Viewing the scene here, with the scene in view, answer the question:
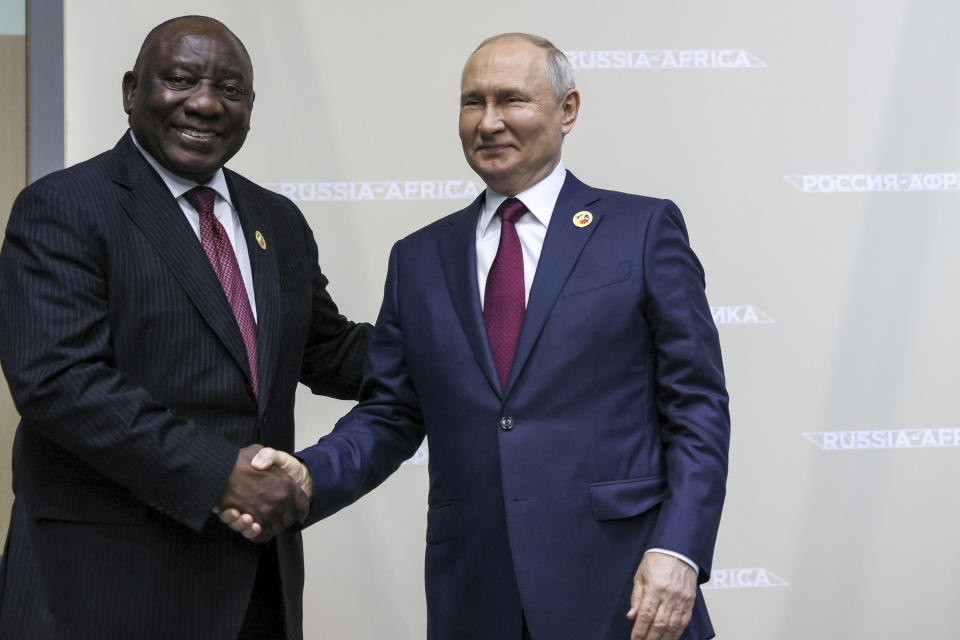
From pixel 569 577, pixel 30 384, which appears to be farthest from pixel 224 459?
pixel 569 577

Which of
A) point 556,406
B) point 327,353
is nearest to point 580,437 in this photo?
point 556,406

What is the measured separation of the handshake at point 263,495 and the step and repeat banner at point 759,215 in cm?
125

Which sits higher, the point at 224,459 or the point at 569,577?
the point at 224,459

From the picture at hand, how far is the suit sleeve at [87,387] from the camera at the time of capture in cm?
184

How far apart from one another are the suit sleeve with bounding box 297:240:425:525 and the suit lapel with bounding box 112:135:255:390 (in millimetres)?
286

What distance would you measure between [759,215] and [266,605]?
195 cm

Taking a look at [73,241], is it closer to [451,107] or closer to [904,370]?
[451,107]

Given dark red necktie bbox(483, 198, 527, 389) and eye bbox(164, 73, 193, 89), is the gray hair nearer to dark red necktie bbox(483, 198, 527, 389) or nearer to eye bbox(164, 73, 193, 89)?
dark red necktie bbox(483, 198, 527, 389)

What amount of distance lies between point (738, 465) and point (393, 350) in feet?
5.02

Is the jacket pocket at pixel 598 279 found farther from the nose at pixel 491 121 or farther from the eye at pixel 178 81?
the eye at pixel 178 81

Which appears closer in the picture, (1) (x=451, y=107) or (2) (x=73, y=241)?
(2) (x=73, y=241)

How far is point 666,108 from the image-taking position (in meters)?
3.29

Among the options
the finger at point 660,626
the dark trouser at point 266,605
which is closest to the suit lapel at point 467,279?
the finger at point 660,626

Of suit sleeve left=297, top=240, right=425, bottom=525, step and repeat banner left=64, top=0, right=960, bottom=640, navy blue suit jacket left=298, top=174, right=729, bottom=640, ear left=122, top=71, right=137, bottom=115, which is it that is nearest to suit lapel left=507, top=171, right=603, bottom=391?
navy blue suit jacket left=298, top=174, right=729, bottom=640
